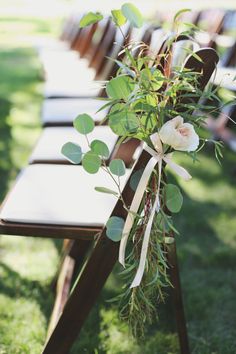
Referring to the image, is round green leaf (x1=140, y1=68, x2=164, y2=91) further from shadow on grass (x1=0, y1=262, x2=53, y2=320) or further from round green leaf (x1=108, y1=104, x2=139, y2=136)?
shadow on grass (x1=0, y1=262, x2=53, y2=320)

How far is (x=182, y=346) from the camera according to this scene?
1.83m

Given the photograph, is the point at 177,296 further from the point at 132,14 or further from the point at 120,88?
the point at 132,14

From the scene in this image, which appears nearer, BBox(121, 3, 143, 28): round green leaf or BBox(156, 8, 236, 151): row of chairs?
BBox(121, 3, 143, 28): round green leaf

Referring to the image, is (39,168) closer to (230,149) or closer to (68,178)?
(68,178)

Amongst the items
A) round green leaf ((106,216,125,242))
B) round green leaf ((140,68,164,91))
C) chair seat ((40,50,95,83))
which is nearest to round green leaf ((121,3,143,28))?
round green leaf ((140,68,164,91))

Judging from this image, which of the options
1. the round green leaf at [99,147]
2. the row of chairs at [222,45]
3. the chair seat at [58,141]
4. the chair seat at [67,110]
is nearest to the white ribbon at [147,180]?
the round green leaf at [99,147]

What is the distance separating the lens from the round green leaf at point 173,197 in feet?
4.39

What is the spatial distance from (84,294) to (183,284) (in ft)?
3.21

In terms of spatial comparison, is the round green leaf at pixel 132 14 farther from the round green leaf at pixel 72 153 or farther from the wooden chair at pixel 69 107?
the wooden chair at pixel 69 107

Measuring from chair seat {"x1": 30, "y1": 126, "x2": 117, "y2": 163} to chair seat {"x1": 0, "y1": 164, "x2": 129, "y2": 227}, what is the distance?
0.24 meters

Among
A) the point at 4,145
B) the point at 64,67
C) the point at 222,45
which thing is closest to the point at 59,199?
the point at 4,145

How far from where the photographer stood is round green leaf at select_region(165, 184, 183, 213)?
1.34m

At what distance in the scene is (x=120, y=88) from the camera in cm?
131

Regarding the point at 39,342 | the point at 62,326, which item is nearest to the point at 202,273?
the point at 39,342
